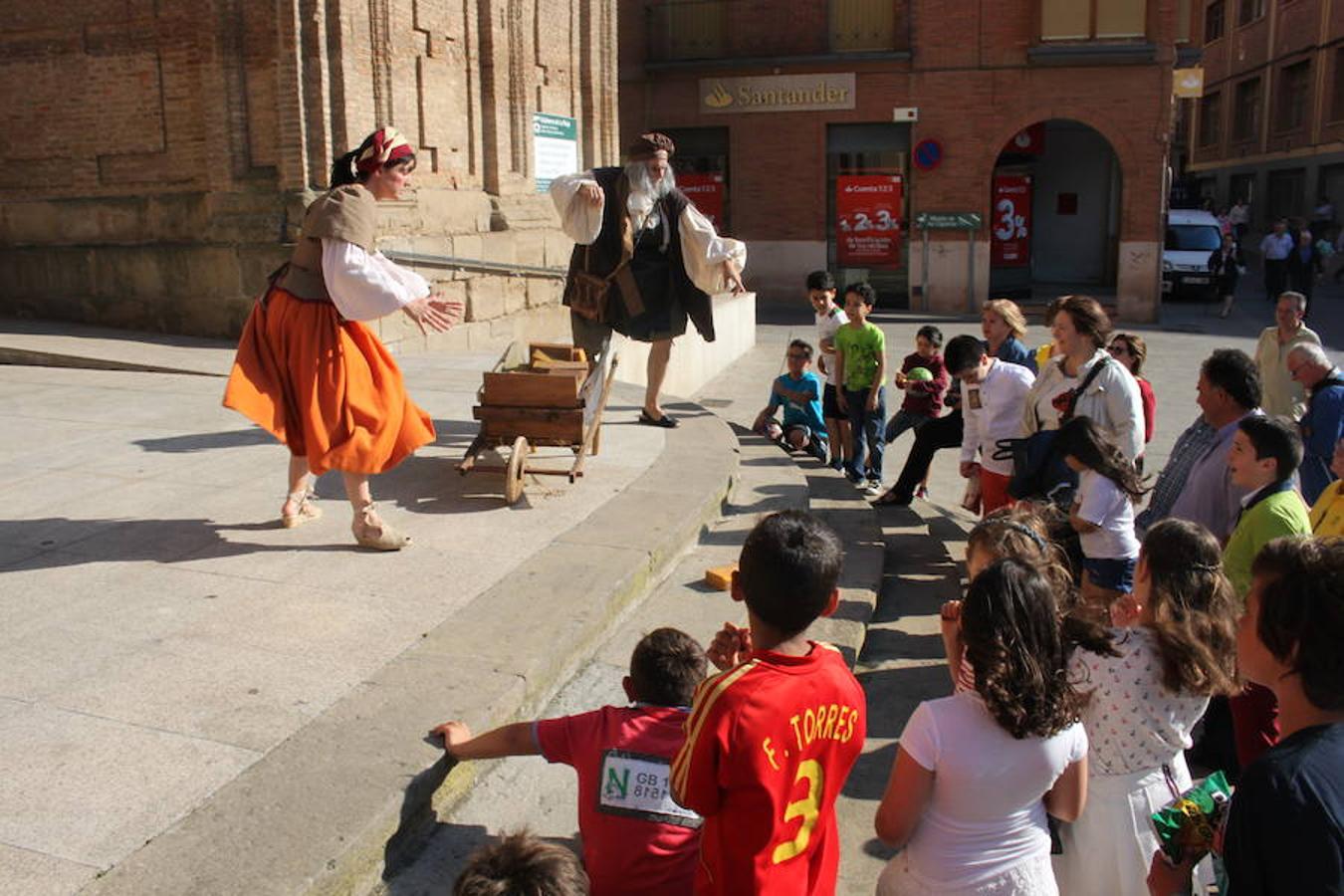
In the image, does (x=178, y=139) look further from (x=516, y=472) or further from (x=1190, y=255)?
(x=1190, y=255)

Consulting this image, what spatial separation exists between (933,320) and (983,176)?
3.43m

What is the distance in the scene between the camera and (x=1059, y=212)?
2827 cm

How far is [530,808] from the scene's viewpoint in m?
3.74

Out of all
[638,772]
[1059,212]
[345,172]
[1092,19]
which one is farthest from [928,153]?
[638,772]

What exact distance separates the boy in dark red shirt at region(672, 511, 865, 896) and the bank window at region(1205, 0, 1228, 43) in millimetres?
47016

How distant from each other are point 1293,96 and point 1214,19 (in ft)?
25.6

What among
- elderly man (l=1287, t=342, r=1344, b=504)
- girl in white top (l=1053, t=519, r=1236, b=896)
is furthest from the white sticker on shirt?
elderly man (l=1287, t=342, r=1344, b=504)

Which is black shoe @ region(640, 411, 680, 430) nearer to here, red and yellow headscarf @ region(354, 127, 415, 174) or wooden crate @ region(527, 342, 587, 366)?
wooden crate @ region(527, 342, 587, 366)

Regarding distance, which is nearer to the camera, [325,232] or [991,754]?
[991,754]

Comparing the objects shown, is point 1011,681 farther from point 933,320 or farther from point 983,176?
point 983,176

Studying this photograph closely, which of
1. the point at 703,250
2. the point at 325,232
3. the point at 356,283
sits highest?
the point at 325,232

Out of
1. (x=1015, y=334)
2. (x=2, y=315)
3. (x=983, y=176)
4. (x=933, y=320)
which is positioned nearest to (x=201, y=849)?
(x=1015, y=334)

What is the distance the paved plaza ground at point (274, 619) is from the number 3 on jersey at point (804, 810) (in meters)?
1.13

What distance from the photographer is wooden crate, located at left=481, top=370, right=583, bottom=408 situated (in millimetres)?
6172
